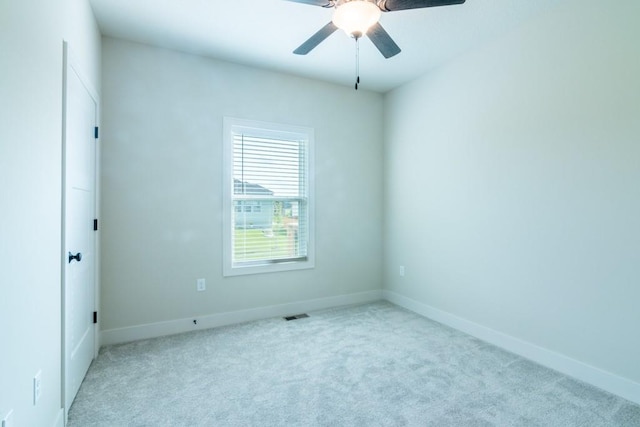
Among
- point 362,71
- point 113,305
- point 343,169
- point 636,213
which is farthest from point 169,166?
point 636,213

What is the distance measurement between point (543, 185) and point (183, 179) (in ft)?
10.5

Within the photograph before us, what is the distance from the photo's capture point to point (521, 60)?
108 inches

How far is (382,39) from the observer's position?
7.18 ft

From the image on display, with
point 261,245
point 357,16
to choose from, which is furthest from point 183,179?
point 357,16

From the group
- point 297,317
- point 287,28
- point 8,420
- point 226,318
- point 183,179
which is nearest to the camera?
point 8,420

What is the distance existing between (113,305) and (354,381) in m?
2.24

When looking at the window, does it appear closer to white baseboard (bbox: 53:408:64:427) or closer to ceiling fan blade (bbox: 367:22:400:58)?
ceiling fan blade (bbox: 367:22:400:58)

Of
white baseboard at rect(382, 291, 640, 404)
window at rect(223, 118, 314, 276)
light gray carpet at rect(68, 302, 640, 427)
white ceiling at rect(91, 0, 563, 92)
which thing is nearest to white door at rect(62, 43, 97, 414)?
light gray carpet at rect(68, 302, 640, 427)

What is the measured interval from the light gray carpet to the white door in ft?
0.82

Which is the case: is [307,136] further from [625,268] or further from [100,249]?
[625,268]

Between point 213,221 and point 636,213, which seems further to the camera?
point 213,221

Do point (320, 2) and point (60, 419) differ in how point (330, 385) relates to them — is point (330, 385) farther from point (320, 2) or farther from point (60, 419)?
point (320, 2)

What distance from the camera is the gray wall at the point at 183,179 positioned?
2.96 meters

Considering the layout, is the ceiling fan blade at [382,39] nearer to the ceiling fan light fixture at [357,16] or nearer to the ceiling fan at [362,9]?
Result: the ceiling fan at [362,9]
